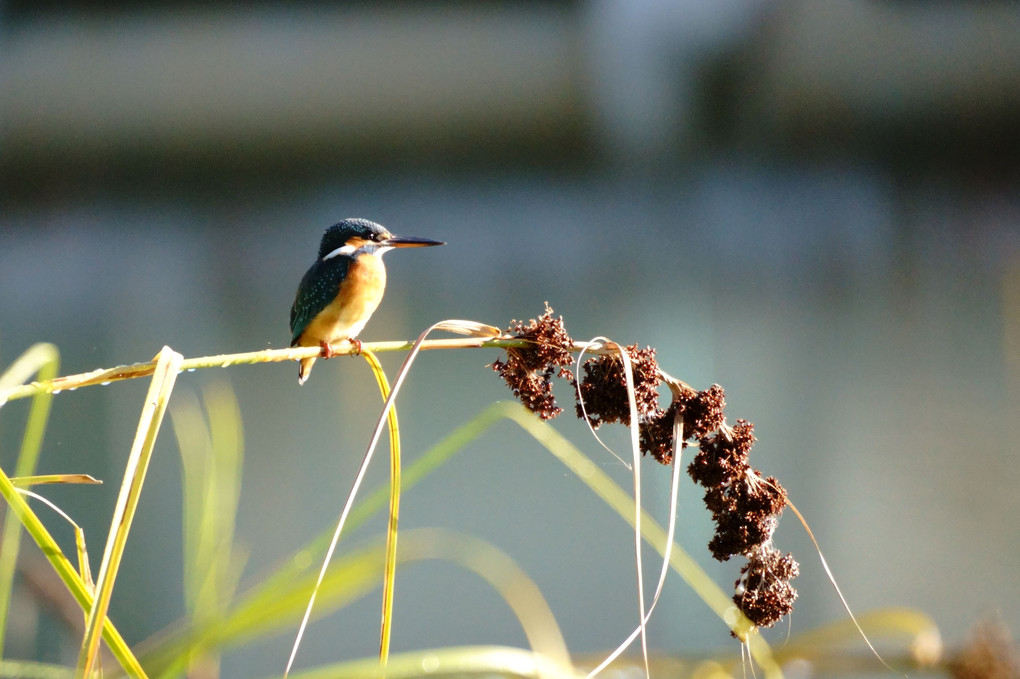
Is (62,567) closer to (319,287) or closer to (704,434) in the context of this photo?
(704,434)

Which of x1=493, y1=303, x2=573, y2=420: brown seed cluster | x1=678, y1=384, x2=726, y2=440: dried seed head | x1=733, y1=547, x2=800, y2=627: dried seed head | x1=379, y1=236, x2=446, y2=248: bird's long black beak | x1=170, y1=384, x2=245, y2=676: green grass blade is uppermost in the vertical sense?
x1=379, y1=236, x2=446, y2=248: bird's long black beak

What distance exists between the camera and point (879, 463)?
278cm

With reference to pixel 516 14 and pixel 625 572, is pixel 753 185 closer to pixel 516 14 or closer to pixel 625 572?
pixel 516 14

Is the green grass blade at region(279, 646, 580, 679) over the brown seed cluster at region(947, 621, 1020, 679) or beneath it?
over

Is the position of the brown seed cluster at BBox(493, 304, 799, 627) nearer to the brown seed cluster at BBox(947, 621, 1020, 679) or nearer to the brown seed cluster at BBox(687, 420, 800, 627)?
the brown seed cluster at BBox(687, 420, 800, 627)

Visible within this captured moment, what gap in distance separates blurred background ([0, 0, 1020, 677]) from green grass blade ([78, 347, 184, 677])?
2.32 meters

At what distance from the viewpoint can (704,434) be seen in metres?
0.54

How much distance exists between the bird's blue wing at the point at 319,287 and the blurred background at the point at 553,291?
1398 mm

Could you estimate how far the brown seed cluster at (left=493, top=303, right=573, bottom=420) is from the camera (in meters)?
0.56

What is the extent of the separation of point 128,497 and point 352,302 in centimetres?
96

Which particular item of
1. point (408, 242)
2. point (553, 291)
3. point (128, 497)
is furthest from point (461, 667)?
point (553, 291)

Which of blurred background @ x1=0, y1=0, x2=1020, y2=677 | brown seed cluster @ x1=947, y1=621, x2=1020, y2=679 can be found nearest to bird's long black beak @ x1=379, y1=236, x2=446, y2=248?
brown seed cluster @ x1=947, y1=621, x2=1020, y2=679

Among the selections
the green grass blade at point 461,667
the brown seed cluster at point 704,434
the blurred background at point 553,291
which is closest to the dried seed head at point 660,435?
the brown seed cluster at point 704,434

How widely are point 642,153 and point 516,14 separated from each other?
0.72m
